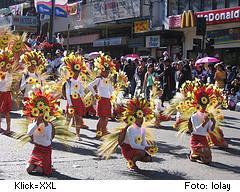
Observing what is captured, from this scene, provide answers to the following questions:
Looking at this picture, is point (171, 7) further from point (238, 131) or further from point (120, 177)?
point (120, 177)

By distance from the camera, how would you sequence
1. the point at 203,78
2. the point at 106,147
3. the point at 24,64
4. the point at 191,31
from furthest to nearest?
1. the point at 191,31
2. the point at 203,78
3. the point at 24,64
4. the point at 106,147

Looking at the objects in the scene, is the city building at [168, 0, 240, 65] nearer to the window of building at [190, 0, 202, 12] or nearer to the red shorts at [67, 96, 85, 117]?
the window of building at [190, 0, 202, 12]

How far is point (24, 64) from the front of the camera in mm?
11961

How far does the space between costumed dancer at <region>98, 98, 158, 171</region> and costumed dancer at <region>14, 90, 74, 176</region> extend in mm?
943

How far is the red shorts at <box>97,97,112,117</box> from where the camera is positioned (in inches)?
404

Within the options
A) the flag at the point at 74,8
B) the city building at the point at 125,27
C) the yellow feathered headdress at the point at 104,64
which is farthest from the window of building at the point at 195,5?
the yellow feathered headdress at the point at 104,64

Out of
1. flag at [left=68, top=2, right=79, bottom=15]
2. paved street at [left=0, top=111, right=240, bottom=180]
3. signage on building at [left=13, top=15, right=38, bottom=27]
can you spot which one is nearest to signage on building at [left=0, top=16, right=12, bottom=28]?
signage on building at [left=13, top=15, right=38, bottom=27]

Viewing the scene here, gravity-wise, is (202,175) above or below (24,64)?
below

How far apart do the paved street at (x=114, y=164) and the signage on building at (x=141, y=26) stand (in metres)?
19.5

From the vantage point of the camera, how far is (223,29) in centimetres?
2548

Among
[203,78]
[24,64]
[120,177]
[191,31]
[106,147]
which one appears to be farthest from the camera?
[191,31]

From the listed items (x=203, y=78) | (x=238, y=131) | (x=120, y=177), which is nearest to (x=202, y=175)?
(x=120, y=177)

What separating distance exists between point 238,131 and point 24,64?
211 inches

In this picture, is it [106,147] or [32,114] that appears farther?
[106,147]
